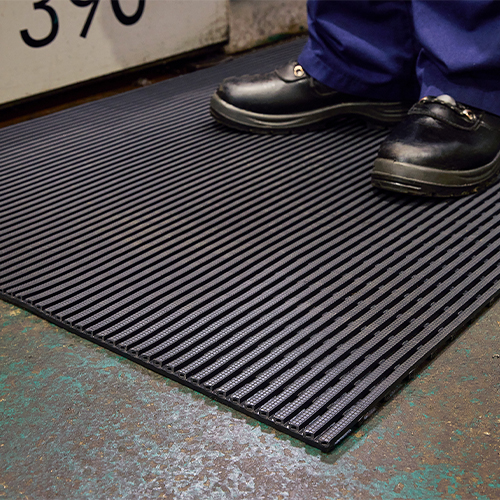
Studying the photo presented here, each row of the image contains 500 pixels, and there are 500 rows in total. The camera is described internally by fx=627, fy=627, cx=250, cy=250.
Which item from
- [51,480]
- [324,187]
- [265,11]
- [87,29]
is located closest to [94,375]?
[51,480]

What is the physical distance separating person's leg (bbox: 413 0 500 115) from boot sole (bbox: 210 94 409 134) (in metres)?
0.24

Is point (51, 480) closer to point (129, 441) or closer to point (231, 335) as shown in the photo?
point (129, 441)

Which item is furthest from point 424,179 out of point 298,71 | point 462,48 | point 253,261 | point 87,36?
point 87,36

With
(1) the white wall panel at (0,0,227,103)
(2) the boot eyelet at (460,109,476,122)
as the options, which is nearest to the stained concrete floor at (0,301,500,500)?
(2) the boot eyelet at (460,109,476,122)

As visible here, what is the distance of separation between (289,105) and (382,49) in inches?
11.3

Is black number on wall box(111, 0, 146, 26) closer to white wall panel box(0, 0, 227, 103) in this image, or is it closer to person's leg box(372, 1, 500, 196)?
white wall panel box(0, 0, 227, 103)

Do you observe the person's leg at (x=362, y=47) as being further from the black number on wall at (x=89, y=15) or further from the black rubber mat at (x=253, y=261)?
the black number on wall at (x=89, y=15)

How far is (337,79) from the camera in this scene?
1.70 m

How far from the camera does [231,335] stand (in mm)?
966

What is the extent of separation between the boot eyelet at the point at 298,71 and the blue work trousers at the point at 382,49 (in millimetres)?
11

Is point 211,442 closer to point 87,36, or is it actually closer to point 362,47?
point 362,47

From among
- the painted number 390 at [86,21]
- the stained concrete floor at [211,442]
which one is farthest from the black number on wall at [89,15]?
the stained concrete floor at [211,442]

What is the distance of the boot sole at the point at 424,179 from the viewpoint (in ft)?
4.40

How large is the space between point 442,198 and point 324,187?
10.3 inches
